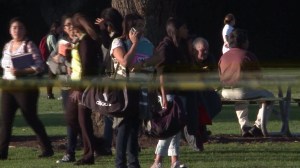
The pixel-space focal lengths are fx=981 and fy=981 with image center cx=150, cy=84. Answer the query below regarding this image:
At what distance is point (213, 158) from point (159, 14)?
3.38 metres

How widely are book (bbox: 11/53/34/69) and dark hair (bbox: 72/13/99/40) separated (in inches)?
29.8

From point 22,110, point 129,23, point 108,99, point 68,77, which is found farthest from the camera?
point 22,110

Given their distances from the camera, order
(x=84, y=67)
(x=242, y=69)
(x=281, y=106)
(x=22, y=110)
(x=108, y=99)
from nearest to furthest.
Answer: (x=108, y=99) < (x=84, y=67) < (x=22, y=110) < (x=242, y=69) < (x=281, y=106)

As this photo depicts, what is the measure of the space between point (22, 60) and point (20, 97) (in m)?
0.44

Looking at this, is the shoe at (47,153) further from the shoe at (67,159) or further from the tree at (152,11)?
the tree at (152,11)

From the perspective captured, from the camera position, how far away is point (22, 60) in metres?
11.8

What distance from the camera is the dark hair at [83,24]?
11273mm

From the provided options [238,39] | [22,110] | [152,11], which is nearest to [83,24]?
[22,110]

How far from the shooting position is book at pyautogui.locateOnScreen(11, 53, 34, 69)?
11719 millimetres

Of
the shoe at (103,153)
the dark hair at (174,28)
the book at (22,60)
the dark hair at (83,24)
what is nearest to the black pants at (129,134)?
the dark hair at (174,28)

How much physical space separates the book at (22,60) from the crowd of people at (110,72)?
1.1 inches

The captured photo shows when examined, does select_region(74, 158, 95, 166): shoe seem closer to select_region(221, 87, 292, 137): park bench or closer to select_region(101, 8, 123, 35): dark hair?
select_region(101, 8, 123, 35): dark hair

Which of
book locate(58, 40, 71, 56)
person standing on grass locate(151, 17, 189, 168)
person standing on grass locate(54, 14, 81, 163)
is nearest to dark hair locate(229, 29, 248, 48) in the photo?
person standing on grass locate(151, 17, 189, 168)

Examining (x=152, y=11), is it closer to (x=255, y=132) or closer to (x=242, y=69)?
(x=242, y=69)
